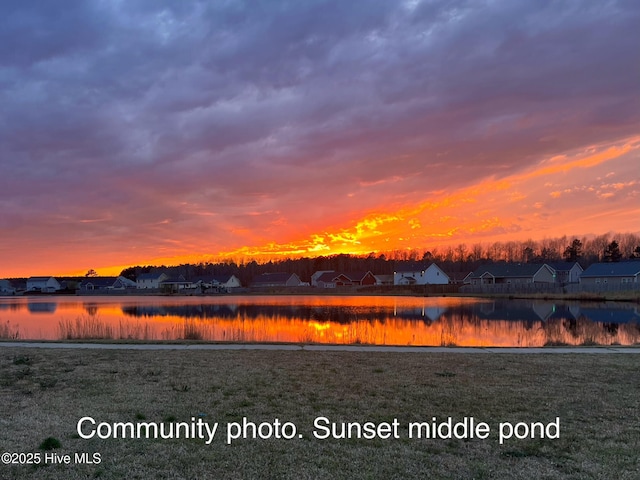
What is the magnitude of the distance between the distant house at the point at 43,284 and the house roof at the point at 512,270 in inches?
4446

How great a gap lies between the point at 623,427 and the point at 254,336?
52.5ft

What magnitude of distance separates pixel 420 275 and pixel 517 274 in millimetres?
23311

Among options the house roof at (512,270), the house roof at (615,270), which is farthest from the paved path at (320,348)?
the house roof at (512,270)

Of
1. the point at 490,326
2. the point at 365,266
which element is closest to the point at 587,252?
the point at 365,266

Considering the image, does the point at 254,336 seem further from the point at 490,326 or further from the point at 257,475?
the point at 257,475

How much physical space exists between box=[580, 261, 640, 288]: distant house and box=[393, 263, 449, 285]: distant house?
29928 millimetres

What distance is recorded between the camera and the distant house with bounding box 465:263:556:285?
80.6 m

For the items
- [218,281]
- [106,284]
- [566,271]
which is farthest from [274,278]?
[566,271]

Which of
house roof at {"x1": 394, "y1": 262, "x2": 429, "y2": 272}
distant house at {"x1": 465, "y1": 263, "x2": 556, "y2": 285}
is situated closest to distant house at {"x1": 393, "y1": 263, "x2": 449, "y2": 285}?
house roof at {"x1": 394, "y1": 262, "x2": 429, "y2": 272}

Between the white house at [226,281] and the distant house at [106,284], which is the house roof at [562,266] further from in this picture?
the distant house at [106,284]

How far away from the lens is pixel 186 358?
489 inches

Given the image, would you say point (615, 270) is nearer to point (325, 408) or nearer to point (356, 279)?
point (356, 279)

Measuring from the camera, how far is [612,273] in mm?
69000

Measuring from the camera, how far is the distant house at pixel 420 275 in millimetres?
98812
